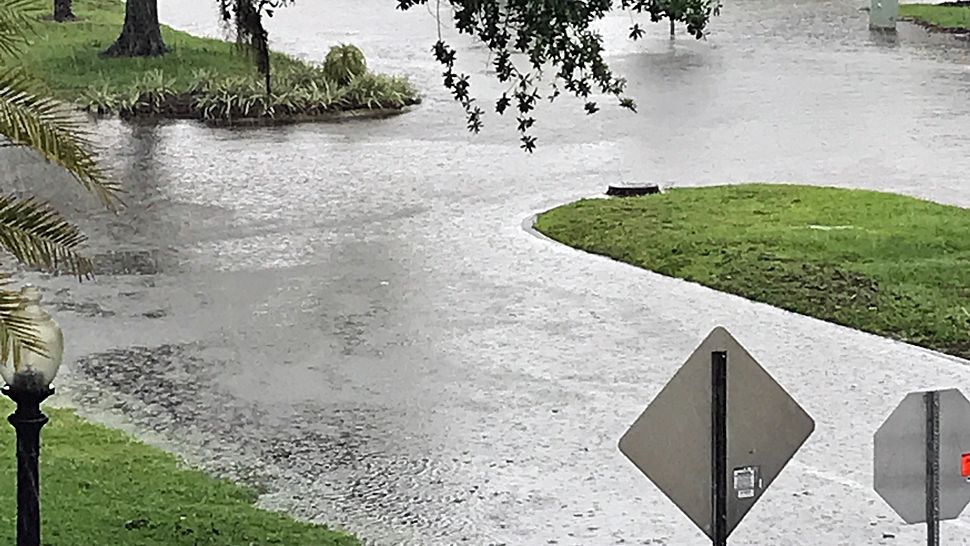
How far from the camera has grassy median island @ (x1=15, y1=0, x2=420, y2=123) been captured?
77.6 feet

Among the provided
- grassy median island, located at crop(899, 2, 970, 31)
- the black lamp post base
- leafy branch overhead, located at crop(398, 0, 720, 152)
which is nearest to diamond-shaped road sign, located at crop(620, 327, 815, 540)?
the black lamp post base

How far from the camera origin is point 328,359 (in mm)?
10883

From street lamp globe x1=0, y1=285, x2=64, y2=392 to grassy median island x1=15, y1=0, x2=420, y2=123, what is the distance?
16.2m

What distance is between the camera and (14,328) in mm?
5613

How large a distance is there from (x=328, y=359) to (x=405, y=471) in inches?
95.7

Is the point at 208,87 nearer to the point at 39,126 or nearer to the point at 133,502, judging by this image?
the point at 133,502

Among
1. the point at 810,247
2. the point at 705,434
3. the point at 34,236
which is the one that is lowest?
the point at 810,247

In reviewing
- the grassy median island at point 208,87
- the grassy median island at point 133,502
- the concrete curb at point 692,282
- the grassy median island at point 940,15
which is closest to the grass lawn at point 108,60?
the grassy median island at point 208,87

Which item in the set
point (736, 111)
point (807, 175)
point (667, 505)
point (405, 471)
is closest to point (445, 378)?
point (405, 471)

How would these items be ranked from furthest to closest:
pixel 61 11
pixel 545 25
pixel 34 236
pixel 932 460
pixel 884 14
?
pixel 884 14
pixel 61 11
pixel 545 25
pixel 34 236
pixel 932 460

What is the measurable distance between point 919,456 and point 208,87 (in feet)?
65.8

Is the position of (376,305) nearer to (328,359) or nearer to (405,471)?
(328,359)

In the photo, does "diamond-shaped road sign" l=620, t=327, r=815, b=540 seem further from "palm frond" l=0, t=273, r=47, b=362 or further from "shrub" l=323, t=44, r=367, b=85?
"shrub" l=323, t=44, r=367, b=85

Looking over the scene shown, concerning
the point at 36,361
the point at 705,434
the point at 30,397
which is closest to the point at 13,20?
the point at 36,361
